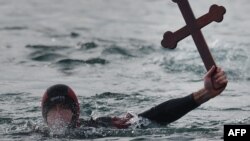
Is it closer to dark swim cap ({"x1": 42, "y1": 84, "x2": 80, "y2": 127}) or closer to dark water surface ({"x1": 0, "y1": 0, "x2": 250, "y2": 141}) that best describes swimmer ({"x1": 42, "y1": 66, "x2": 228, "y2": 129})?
dark swim cap ({"x1": 42, "y1": 84, "x2": 80, "y2": 127})

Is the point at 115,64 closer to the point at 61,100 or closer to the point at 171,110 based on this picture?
the point at 61,100

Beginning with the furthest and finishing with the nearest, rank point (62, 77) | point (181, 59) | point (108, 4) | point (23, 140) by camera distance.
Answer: point (108, 4) < point (181, 59) < point (62, 77) < point (23, 140)

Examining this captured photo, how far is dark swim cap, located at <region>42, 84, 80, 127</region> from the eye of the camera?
11023 millimetres

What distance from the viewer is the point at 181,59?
1819 cm

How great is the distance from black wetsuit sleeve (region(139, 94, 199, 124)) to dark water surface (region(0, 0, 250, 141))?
0.22m

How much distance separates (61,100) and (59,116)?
244 millimetres

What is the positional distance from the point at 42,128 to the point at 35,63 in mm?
7017

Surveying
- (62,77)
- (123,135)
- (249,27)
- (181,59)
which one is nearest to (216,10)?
(123,135)

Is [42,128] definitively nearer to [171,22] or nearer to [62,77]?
[62,77]

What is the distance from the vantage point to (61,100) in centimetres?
1103

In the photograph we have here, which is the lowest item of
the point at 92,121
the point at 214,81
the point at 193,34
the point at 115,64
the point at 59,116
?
the point at 92,121

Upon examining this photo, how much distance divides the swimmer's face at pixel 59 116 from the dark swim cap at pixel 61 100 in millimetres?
61

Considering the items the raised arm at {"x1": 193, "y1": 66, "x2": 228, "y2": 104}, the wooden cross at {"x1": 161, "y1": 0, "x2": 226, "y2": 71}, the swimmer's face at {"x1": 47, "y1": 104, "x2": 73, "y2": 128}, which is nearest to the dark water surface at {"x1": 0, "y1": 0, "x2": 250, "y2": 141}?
the swimmer's face at {"x1": 47, "y1": 104, "x2": 73, "y2": 128}

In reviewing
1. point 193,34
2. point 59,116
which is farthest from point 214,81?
point 59,116
